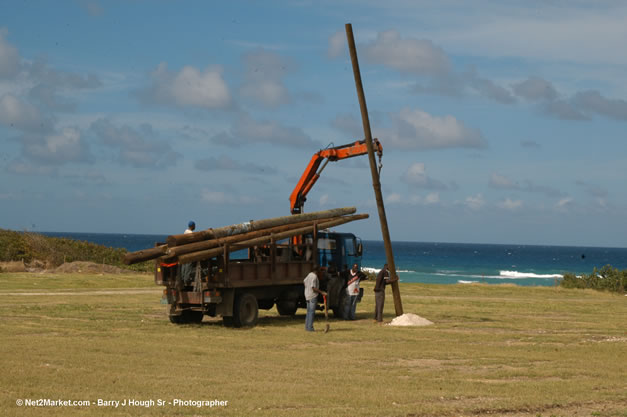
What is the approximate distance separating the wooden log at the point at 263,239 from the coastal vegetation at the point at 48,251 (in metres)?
37.6

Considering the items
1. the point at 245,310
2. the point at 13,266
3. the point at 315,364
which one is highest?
the point at 13,266

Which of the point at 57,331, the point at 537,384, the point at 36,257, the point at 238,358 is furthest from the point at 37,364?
the point at 36,257

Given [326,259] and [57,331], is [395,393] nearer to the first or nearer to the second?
[57,331]

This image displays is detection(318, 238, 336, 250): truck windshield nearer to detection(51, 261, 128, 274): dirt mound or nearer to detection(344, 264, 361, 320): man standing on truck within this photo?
detection(344, 264, 361, 320): man standing on truck

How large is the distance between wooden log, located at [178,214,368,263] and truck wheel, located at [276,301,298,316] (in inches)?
110

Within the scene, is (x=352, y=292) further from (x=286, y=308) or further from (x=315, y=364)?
(x=315, y=364)

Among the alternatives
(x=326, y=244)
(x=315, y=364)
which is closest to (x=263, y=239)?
(x=326, y=244)

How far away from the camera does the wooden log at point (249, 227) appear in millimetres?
22953

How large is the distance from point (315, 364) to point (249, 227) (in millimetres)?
9208

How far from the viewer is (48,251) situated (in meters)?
63.2

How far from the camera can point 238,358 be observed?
17047 mm

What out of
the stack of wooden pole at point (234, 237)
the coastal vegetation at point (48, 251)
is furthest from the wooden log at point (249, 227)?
the coastal vegetation at point (48, 251)

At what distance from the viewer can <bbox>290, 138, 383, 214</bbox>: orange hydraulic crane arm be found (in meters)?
29.2

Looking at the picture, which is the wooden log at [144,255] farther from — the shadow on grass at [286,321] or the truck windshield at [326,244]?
the truck windshield at [326,244]
